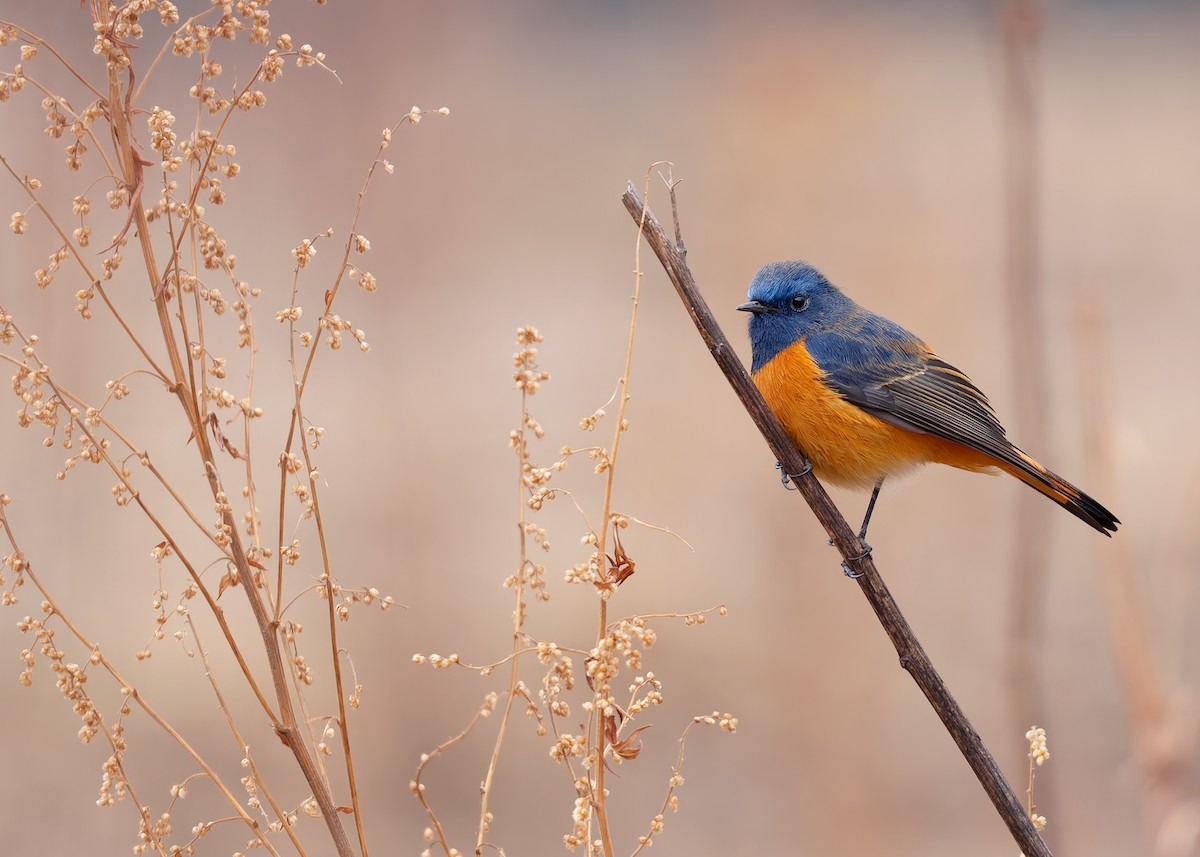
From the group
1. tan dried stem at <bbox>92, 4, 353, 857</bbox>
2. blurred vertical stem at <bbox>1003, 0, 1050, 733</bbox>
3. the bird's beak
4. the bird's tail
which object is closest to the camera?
tan dried stem at <bbox>92, 4, 353, 857</bbox>

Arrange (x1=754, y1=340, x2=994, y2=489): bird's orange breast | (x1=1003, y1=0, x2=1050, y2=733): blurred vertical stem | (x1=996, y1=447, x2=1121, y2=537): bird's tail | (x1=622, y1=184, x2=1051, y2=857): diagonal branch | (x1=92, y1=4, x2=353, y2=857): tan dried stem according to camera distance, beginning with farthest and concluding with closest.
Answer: (x1=754, y1=340, x2=994, y2=489): bird's orange breast
(x1=996, y1=447, x2=1121, y2=537): bird's tail
(x1=1003, y1=0, x2=1050, y2=733): blurred vertical stem
(x1=622, y1=184, x2=1051, y2=857): diagonal branch
(x1=92, y1=4, x2=353, y2=857): tan dried stem

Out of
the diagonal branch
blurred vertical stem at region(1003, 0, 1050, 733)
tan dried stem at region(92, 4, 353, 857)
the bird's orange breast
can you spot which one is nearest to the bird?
the bird's orange breast

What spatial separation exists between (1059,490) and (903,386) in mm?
524

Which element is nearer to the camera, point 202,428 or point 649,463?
point 202,428

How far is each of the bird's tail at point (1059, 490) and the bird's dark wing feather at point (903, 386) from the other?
0.05 metres

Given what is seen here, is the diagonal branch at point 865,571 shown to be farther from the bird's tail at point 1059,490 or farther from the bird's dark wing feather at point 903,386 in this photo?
the bird's dark wing feather at point 903,386

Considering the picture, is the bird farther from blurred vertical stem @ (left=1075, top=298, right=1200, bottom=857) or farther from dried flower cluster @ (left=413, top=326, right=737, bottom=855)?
dried flower cluster @ (left=413, top=326, right=737, bottom=855)

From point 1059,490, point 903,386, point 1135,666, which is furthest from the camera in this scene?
point 903,386

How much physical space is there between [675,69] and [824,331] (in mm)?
4926

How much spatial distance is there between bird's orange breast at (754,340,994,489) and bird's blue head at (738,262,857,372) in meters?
0.05

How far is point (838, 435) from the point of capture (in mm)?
2844

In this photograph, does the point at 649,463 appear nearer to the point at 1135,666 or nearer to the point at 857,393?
the point at 857,393

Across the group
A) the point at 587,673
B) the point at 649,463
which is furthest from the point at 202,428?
the point at 649,463

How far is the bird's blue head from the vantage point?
303 cm
